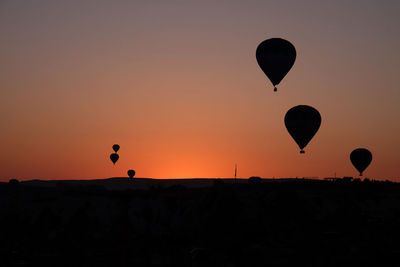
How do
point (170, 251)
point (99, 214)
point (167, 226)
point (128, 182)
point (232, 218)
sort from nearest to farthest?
1. point (170, 251)
2. point (232, 218)
3. point (167, 226)
4. point (99, 214)
5. point (128, 182)

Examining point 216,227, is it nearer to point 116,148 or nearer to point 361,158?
point 361,158

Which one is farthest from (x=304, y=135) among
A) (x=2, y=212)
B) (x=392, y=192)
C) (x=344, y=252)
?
(x=2, y=212)

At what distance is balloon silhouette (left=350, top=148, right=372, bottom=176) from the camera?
80688 millimetres

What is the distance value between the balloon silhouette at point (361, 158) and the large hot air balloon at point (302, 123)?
62.7 feet

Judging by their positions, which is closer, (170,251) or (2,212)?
(170,251)

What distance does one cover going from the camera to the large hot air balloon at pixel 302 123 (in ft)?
201

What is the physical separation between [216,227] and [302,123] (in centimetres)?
1313

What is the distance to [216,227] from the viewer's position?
59406mm

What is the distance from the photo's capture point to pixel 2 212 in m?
80.2

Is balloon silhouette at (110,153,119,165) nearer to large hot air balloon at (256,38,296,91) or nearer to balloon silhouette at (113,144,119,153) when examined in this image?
balloon silhouette at (113,144,119,153)

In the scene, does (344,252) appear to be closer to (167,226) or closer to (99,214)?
(167,226)

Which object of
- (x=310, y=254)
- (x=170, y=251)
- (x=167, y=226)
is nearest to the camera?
(x=310, y=254)

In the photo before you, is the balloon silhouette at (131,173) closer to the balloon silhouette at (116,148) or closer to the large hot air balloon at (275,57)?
the balloon silhouette at (116,148)

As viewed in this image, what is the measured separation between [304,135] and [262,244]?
12.0m
